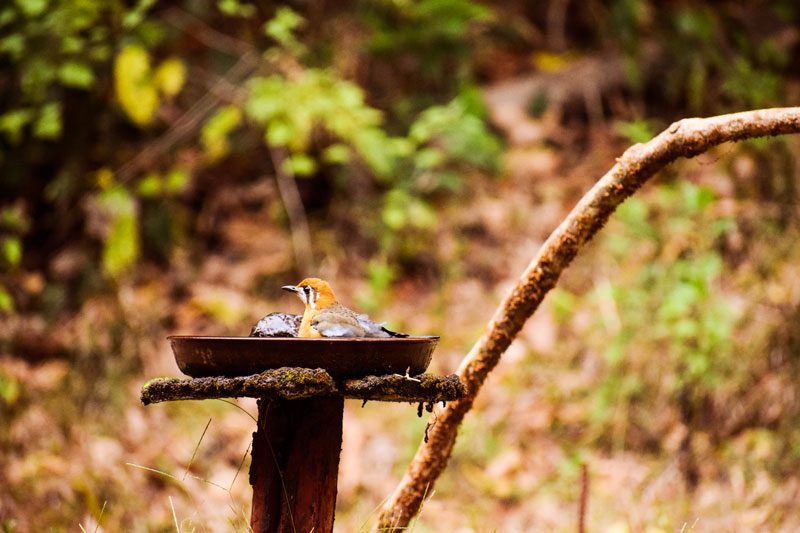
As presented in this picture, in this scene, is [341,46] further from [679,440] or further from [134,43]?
[679,440]

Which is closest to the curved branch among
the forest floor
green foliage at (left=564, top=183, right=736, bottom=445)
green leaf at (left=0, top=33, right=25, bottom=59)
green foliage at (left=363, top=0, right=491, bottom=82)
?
the forest floor

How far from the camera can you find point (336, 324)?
5.83 feet

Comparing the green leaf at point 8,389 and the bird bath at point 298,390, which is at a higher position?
the green leaf at point 8,389

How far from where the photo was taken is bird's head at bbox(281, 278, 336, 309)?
192 cm

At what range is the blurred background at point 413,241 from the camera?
3816 mm

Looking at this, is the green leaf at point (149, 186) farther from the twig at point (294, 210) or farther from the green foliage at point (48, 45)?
the twig at point (294, 210)

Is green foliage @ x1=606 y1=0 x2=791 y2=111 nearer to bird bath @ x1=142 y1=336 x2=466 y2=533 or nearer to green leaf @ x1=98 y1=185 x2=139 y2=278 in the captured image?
green leaf @ x1=98 y1=185 x2=139 y2=278

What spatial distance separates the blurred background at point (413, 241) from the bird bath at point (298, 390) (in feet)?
5.73

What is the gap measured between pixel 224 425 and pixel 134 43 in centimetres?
281

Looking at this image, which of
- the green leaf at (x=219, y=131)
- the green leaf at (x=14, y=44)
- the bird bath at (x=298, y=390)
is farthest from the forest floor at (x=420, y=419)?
the green leaf at (x=14, y=44)

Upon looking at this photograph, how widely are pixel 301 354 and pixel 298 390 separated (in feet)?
0.30

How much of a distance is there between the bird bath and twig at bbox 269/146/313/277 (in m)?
3.53

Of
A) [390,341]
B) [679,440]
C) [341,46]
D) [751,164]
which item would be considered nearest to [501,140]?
[341,46]

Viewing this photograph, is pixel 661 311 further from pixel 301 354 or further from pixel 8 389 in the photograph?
pixel 8 389
